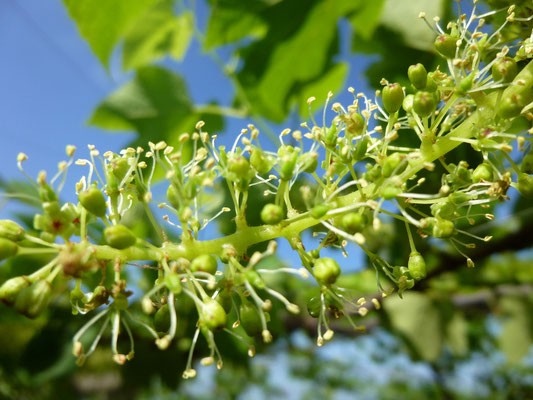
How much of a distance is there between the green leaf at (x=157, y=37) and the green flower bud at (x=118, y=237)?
1.29 meters

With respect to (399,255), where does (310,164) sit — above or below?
above

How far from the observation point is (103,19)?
3.52 feet

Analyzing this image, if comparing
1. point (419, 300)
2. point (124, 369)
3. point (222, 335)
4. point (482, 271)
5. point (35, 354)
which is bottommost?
point (482, 271)

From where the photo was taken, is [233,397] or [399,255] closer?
[399,255]

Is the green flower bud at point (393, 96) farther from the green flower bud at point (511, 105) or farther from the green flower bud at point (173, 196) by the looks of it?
the green flower bud at point (173, 196)

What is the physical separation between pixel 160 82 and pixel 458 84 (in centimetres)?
117

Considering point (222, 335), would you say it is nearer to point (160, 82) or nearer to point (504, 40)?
point (160, 82)

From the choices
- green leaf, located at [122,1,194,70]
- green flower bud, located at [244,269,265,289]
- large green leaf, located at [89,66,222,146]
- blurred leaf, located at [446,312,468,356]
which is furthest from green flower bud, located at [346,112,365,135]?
blurred leaf, located at [446,312,468,356]

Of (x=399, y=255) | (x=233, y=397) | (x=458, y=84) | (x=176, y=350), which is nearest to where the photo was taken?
(x=458, y=84)

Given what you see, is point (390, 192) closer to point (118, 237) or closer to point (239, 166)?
point (239, 166)

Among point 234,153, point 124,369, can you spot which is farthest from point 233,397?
point 234,153

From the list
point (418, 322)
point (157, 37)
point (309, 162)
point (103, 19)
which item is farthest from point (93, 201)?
point (418, 322)

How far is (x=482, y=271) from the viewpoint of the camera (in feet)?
7.53

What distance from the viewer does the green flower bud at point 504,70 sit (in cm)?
55
